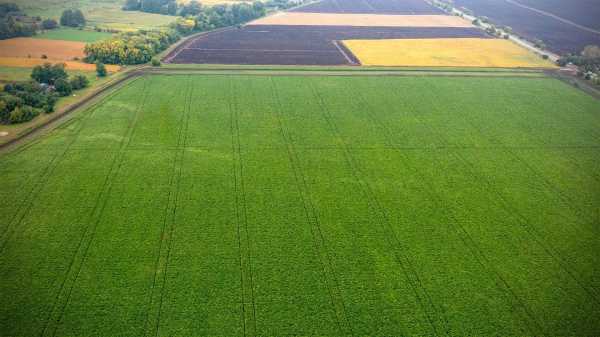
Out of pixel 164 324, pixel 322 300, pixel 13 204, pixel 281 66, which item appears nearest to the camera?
pixel 164 324

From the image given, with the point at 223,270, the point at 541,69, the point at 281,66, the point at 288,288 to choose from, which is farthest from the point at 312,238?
the point at 541,69

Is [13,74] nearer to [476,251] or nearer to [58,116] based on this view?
[58,116]

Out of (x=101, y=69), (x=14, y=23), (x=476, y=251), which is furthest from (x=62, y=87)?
(x=476, y=251)

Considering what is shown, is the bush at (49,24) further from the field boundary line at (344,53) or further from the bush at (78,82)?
the field boundary line at (344,53)

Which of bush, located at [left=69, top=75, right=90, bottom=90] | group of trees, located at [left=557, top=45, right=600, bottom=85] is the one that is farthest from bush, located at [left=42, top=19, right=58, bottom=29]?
group of trees, located at [left=557, top=45, right=600, bottom=85]

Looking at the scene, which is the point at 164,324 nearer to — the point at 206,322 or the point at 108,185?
the point at 206,322

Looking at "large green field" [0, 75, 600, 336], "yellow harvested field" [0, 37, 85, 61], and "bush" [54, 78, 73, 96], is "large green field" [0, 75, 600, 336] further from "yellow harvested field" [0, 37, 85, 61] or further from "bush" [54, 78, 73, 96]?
"yellow harvested field" [0, 37, 85, 61]

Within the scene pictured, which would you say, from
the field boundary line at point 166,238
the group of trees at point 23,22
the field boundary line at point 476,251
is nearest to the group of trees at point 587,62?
the field boundary line at point 476,251
